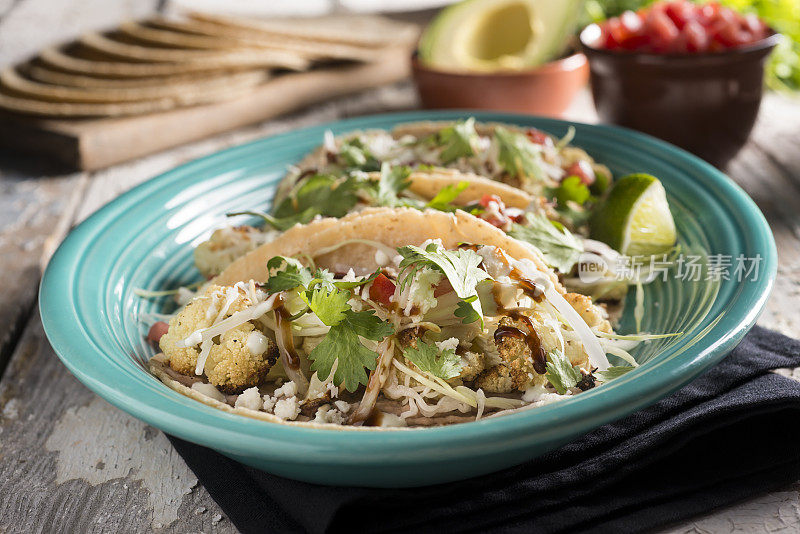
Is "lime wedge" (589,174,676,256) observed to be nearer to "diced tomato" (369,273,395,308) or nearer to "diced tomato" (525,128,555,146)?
"diced tomato" (525,128,555,146)

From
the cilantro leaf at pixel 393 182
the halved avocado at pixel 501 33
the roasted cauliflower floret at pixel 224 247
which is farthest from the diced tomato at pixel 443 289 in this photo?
the halved avocado at pixel 501 33

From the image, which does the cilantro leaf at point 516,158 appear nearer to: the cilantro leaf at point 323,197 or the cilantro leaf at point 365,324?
the cilantro leaf at point 323,197

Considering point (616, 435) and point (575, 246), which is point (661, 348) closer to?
point (616, 435)

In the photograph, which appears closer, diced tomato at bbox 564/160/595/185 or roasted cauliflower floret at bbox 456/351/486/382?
roasted cauliflower floret at bbox 456/351/486/382

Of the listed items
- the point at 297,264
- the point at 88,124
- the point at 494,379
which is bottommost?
the point at 88,124

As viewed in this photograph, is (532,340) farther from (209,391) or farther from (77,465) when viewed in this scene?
(77,465)

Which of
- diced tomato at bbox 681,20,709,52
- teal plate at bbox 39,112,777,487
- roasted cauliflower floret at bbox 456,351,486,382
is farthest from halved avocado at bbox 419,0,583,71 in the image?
roasted cauliflower floret at bbox 456,351,486,382

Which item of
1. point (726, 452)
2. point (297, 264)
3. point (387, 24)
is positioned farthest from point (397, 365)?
point (387, 24)
